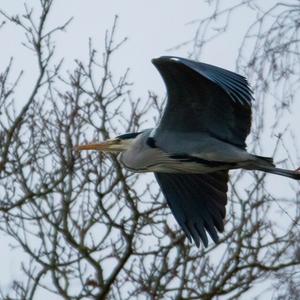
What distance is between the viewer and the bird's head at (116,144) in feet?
22.2

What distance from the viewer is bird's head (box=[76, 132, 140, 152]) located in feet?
22.2

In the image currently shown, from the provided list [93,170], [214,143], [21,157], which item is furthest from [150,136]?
[21,157]

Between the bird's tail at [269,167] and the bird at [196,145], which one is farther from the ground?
the bird at [196,145]

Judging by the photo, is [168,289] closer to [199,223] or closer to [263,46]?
[199,223]

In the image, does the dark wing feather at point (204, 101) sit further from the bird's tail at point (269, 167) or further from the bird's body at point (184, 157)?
the bird's tail at point (269, 167)

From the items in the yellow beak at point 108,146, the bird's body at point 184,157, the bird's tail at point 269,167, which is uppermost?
the yellow beak at point 108,146

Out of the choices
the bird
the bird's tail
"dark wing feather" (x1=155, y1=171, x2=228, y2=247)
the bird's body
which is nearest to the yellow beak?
the bird

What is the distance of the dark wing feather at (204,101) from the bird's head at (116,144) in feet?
1.05

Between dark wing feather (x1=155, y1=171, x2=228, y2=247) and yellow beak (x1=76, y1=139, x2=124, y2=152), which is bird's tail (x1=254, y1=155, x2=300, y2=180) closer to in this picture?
dark wing feather (x1=155, y1=171, x2=228, y2=247)

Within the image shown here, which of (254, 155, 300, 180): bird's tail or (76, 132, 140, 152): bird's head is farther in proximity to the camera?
(76, 132, 140, 152): bird's head

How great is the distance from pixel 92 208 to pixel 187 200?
3.34 feet

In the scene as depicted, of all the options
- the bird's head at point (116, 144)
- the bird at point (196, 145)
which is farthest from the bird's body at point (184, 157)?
the bird's head at point (116, 144)

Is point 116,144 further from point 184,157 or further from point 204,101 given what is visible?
point 204,101

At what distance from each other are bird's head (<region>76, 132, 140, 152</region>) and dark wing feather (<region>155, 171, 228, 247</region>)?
0.27 meters
